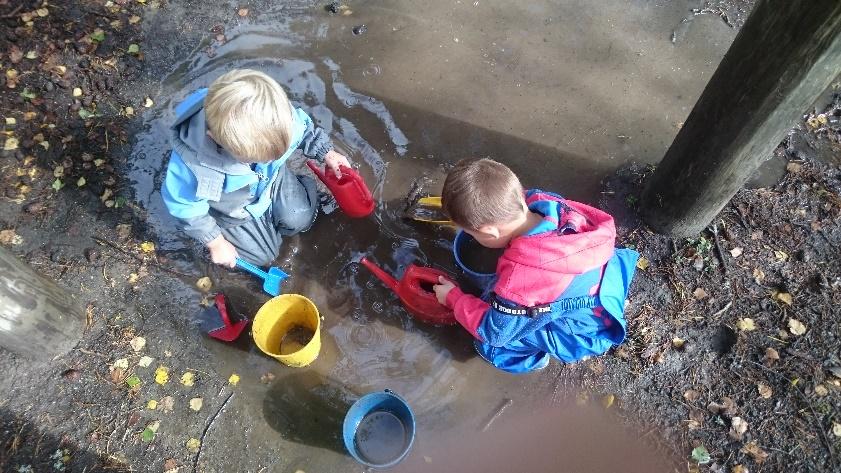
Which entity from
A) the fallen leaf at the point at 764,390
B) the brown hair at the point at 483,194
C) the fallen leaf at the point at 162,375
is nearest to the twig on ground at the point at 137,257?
the fallen leaf at the point at 162,375

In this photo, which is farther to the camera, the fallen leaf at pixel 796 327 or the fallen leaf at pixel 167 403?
the fallen leaf at pixel 796 327

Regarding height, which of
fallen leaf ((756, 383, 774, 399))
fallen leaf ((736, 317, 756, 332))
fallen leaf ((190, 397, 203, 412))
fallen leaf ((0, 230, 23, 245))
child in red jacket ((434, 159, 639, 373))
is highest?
child in red jacket ((434, 159, 639, 373))

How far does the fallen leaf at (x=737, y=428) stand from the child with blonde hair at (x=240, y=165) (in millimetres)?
2650

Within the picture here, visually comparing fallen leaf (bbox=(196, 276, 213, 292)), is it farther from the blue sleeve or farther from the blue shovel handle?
the blue sleeve

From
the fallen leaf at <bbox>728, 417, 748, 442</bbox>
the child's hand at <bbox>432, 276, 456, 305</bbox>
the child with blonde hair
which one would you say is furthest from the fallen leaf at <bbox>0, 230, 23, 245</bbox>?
the fallen leaf at <bbox>728, 417, 748, 442</bbox>

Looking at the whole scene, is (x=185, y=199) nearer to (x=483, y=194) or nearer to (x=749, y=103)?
(x=483, y=194)

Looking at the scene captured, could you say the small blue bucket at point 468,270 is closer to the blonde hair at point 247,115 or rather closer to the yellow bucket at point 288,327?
the yellow bucket at point 288,327

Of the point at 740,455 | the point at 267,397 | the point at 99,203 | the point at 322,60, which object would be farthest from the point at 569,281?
the point at 99,203

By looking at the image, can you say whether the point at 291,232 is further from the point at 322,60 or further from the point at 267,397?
the point at 322,60

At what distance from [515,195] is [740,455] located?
192cm

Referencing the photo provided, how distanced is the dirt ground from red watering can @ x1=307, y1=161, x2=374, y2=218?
1.01 meters

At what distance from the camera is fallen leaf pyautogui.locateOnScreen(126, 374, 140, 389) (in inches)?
122

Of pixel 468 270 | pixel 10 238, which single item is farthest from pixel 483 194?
pixel 10 238

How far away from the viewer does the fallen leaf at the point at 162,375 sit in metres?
3.13
